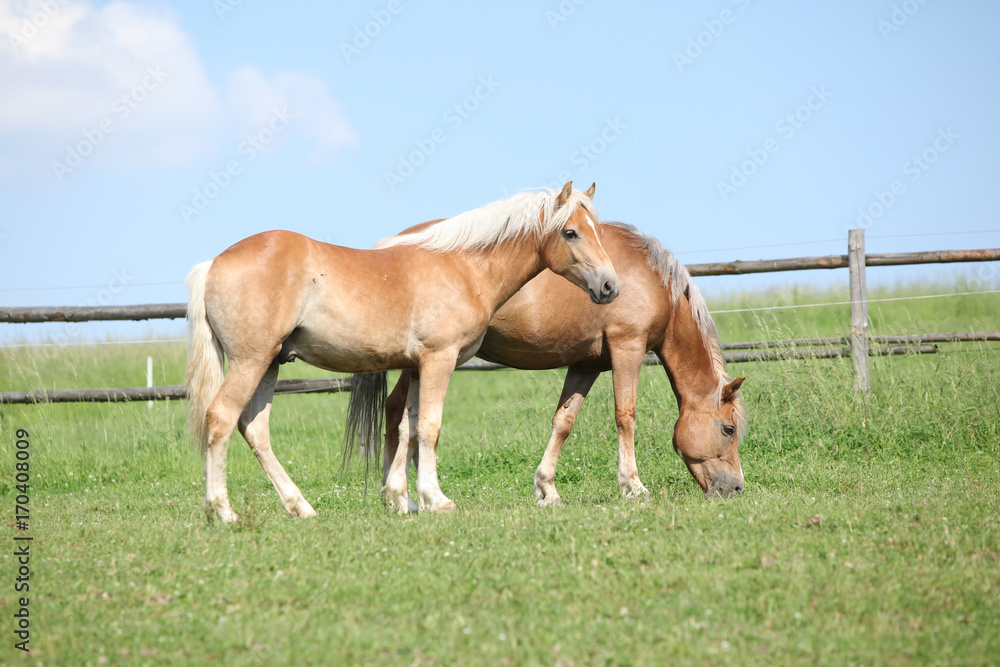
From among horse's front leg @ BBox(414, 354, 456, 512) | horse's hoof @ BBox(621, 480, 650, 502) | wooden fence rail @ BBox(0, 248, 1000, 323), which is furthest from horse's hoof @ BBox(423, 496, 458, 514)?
wooden fence rail @ BBox(0, 248, 1000, 323)

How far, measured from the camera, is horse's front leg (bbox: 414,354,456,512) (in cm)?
536

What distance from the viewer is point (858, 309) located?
8.77m

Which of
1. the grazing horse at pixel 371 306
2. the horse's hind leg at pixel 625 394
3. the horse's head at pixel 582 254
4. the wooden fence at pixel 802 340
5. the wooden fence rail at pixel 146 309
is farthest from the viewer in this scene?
the wooden fence rail at pixel 146 309

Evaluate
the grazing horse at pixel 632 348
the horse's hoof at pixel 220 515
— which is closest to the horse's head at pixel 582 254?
the grazing horse at pixel 632 348

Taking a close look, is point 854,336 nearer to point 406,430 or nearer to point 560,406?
point 560,406

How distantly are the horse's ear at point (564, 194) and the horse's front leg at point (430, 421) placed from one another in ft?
4.23

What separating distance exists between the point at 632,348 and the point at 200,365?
129 inches

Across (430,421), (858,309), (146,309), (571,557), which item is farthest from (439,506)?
(858,309)

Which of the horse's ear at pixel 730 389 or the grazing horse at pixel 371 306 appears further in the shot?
the horse's ear at pixel 730 389

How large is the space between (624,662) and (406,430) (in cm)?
347

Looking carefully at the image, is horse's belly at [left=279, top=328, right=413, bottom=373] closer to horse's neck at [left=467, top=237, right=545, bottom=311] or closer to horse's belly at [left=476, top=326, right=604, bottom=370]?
horse's neck at [left=467, top=237, right=545, bottom=311]

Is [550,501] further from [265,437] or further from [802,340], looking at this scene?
[802,340]

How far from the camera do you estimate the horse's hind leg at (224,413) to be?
4.91 m

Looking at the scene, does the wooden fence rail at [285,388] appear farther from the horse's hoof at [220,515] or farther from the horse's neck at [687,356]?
the horse's hoof at [220,515]
